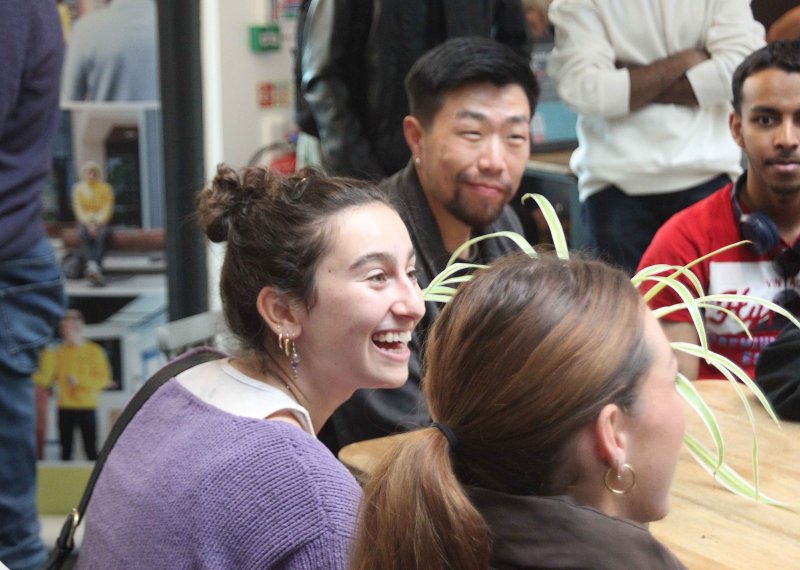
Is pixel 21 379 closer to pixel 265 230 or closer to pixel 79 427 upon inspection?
pixel 79 427

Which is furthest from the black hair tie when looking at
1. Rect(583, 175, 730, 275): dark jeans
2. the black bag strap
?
Rect(583, 175, 730, 275): dark jeans

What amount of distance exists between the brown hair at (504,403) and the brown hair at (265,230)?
2.00 feet

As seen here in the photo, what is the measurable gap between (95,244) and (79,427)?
0.61 metres

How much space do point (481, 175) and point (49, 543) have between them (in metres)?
1.97

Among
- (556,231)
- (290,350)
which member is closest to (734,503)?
(556,231)

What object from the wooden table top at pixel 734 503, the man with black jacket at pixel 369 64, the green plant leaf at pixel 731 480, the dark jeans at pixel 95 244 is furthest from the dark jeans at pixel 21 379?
the green plant leaf at pixel 731 480

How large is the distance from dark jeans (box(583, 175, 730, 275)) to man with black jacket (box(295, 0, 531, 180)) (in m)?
0.58

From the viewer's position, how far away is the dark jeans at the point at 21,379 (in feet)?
9.25

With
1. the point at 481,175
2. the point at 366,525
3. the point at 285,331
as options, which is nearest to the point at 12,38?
the point at 481,175

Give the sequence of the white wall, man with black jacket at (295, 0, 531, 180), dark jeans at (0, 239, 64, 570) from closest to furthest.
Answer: dark jeans at (0, 239, 64, 570), man with black jacket at (295, 0, 531, 180), the white wall

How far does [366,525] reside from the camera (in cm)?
117

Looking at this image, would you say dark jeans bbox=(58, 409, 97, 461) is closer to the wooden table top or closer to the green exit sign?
the green exit sign

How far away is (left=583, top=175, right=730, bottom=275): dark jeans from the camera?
3.00 metres

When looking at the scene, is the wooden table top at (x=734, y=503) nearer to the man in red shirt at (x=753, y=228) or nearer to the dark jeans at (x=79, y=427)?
the man in red shirt at (x=753, y=228)
